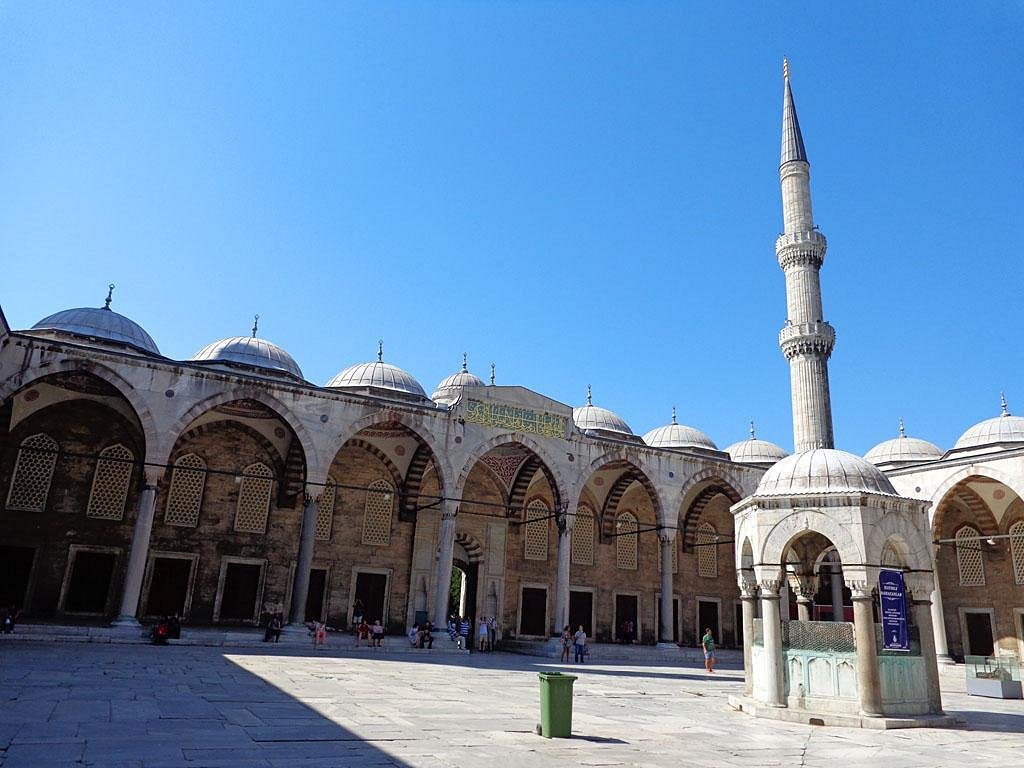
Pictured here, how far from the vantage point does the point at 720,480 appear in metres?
21.0

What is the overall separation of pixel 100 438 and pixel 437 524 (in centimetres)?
828

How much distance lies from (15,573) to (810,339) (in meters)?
20.0

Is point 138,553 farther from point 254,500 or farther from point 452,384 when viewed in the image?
point 452,384

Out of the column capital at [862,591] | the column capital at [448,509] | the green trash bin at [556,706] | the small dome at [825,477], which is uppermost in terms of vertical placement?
the column capital at [448,509]

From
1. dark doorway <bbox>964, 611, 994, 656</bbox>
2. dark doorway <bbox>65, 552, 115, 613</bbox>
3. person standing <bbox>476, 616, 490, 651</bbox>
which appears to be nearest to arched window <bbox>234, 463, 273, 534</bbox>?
dark doorway <bbox>65, 552, 115, 613</bbox>

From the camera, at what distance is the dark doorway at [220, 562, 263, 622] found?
17.6 m

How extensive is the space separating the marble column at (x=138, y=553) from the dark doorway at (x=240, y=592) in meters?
3.58

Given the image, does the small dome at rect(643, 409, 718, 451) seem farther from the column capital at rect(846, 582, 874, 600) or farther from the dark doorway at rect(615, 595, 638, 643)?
the column capital at rect(846, 582, 874, 600)

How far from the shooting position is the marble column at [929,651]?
7.83 m

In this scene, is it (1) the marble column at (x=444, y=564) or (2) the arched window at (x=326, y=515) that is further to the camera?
(2) the arched window at (x=326, y=515)

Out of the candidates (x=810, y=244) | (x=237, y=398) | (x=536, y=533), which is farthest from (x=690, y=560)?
(x=237, y=398)

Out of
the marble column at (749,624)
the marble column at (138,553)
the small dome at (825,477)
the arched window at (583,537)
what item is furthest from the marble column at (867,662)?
the arched window at (583,537)

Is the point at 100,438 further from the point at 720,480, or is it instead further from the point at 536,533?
the point at 720,480

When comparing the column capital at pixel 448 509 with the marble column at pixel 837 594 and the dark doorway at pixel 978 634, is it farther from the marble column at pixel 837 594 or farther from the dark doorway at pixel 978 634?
the dark doorway at pixel 978 634
